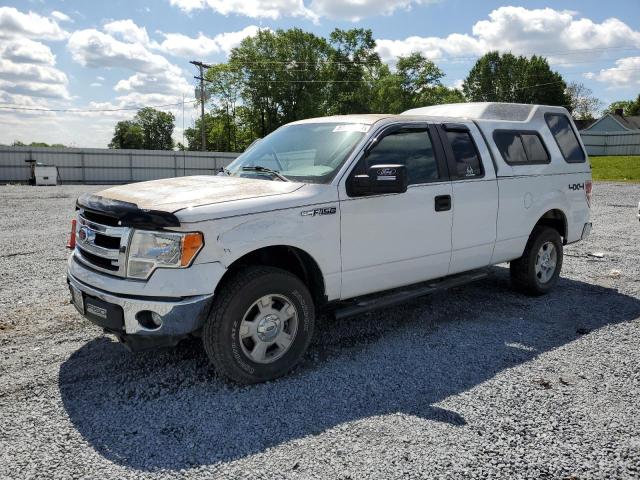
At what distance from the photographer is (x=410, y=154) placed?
4.82 m

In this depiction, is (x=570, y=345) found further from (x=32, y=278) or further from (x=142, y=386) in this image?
(x=32, y=278)

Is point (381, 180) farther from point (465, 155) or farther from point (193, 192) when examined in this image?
point (465, 155)

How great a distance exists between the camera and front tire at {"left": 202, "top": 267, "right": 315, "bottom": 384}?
144 inches

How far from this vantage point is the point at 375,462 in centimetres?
292

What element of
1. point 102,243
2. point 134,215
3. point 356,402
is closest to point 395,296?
point 356,402

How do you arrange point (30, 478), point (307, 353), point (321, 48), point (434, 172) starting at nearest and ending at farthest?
point (30, 478), point (307, 353), point (434, 172), point (321, 48)

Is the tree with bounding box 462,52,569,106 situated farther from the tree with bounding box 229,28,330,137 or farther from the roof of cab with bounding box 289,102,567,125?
the roof of cab with bounding box 289,102,567,125

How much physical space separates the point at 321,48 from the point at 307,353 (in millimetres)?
63607

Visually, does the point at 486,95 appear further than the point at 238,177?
Yes

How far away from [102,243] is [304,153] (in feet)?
6.03

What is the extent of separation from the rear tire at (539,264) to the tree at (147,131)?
106024 mm

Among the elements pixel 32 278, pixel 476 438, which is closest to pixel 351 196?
pixel 476 438

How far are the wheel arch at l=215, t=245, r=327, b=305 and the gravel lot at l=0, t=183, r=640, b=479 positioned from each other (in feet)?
2.01

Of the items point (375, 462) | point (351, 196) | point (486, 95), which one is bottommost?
point (375, 462)
